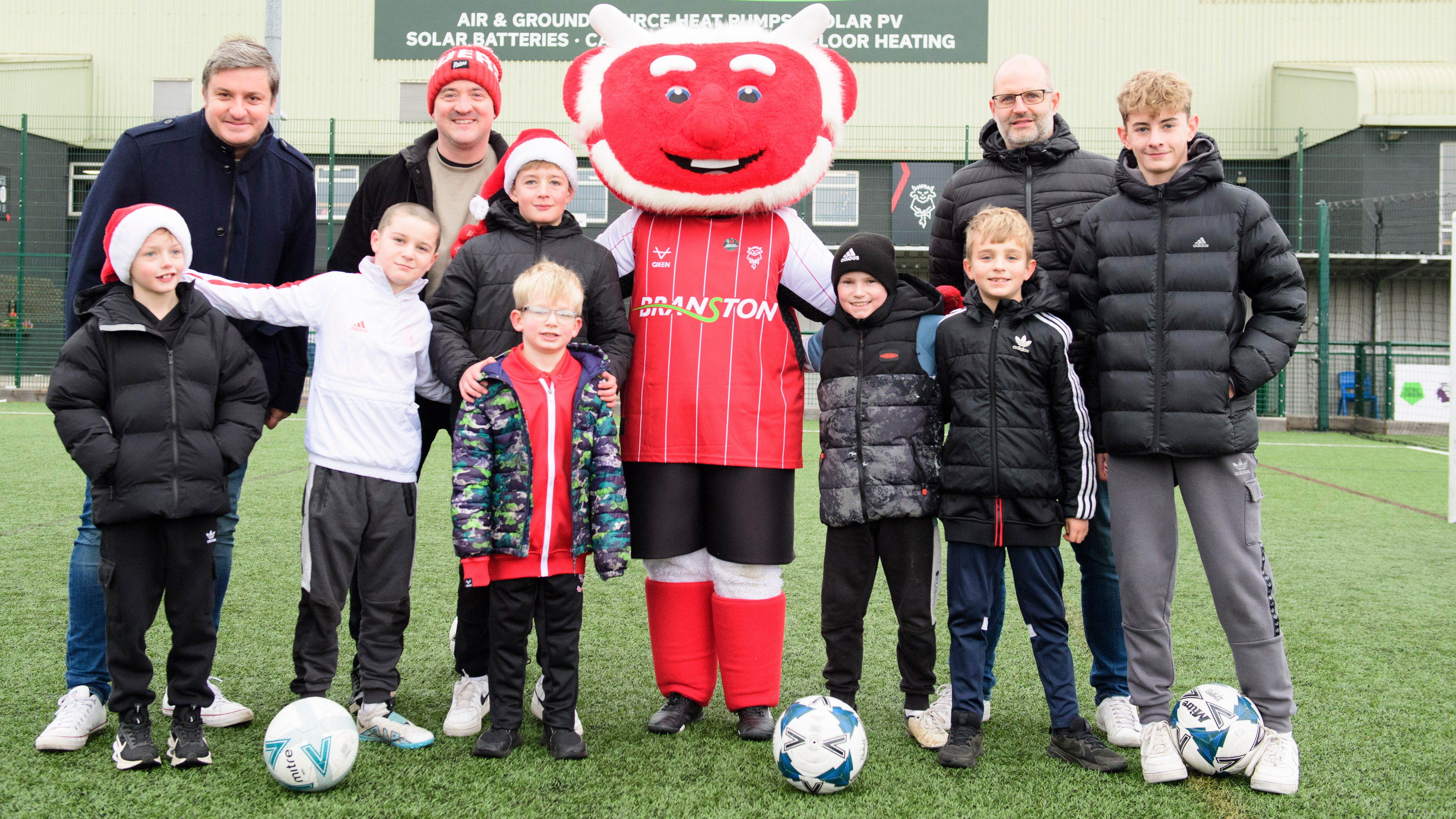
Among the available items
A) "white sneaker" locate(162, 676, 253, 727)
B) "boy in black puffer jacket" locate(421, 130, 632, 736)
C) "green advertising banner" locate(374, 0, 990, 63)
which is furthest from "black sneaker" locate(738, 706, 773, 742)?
Result: "green advertising banner" locate(374, 0, 990, 63)

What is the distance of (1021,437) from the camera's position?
3.08m

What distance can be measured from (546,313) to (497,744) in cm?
127

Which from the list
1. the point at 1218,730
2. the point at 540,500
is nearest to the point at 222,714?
the point at 540,500

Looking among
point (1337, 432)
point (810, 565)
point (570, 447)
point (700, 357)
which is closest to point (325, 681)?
point (570, 447)

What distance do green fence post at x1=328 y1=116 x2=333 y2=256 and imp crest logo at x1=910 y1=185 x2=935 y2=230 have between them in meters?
9.46

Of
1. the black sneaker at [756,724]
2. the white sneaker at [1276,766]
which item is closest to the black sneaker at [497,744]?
the black sneaker at [756,724]

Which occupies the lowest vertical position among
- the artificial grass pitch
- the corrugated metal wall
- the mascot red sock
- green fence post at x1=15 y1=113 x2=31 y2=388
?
the artificial grass pitch

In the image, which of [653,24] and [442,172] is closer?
[442,172]

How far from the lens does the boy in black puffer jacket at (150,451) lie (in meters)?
2.82

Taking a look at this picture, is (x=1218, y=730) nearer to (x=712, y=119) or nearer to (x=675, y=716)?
(x=675, y=716)

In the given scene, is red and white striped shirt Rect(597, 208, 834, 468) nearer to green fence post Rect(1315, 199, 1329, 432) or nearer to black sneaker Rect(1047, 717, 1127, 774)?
black sneaker Rect(1047, 717, 1127, 774)

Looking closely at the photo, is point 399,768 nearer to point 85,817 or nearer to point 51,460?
point 85,817

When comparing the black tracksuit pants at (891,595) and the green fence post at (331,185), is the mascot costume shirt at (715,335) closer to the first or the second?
the black tracksuit pants at (891,595)

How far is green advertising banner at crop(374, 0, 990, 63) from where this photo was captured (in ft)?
65.7
